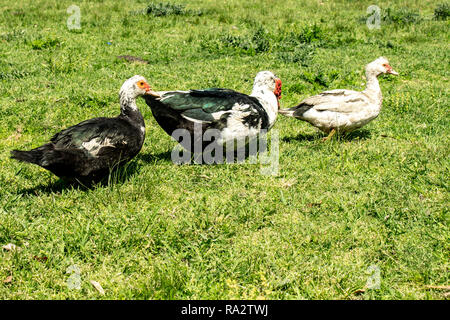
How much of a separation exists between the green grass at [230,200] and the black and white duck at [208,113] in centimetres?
47

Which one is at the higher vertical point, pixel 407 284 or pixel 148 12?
pixel 148 12

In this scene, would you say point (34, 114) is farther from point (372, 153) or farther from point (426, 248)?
point (426, 248)

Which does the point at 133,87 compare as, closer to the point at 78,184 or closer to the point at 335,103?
the point at 78,184

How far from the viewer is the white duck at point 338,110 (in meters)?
6.37

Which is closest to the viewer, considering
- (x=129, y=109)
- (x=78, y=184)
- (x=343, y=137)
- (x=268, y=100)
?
(x=78, y=184)

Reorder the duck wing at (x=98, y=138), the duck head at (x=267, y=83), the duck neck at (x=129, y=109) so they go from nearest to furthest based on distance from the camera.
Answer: the duck wing at (x=98, y=138), the duck neck at (x=129, y=109), the duck head at (x=267, y=83)

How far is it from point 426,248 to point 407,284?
1.85 feet

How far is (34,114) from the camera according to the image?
7.14m

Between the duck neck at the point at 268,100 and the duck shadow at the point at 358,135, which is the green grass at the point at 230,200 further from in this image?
the duck neck at the point at 268,100

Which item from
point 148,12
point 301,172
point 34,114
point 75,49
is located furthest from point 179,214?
point 148,12

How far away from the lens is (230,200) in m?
4.84

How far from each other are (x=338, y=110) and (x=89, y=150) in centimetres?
363

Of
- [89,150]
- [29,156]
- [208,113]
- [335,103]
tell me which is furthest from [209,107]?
[29,156]

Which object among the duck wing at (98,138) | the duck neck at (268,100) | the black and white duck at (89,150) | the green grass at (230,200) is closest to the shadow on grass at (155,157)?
the green grass at (230,200)
